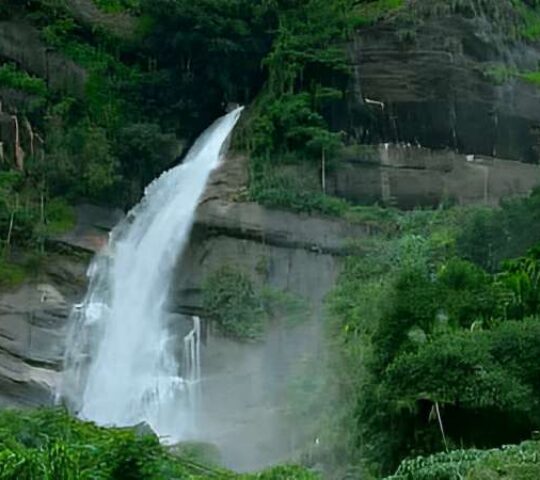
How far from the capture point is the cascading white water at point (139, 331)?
25.1 metres

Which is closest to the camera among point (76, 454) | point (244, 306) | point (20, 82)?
point (76, 454)

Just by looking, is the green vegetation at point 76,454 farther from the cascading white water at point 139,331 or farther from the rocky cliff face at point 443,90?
the rocky cliff face at point 443,90

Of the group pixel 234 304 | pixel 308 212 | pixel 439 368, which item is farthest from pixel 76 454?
pixel 308 212

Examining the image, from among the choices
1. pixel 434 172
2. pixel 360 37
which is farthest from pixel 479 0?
pixel 434 172

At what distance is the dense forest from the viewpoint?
16438 mm

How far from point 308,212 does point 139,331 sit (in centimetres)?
484

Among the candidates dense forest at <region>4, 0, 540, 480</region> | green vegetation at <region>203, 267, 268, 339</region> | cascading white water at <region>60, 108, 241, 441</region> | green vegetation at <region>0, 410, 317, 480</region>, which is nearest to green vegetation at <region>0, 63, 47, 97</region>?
dense forest at <region>4, 0, 540, 480</region>

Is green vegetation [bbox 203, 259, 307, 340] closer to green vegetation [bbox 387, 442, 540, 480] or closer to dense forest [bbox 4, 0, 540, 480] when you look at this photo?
dense forest [bbox 4, 0, 540, 480]

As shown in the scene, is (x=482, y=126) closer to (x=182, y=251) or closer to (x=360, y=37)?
(x=360, y=37)

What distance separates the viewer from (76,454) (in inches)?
502

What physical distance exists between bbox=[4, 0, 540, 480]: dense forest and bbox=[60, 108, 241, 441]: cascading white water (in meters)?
1.27

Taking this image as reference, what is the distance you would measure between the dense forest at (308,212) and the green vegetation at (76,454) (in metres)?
0.03

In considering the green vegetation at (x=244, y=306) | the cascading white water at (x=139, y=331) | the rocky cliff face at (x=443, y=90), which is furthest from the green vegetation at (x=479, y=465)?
the rocky cliff face at (x=443, y=90)

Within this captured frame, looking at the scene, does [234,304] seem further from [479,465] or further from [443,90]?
[479,465]
